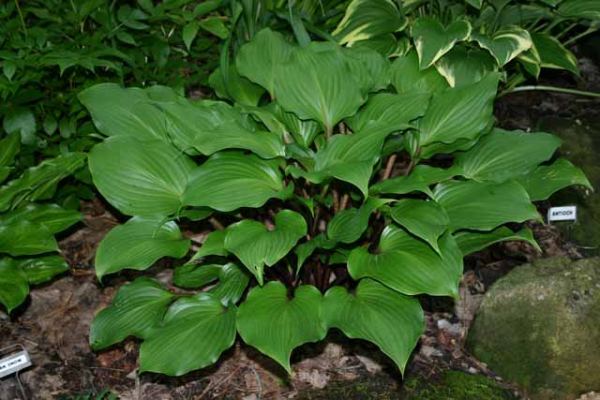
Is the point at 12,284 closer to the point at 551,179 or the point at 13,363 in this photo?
the point at 13,363

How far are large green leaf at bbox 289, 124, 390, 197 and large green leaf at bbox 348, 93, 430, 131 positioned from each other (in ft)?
0.34

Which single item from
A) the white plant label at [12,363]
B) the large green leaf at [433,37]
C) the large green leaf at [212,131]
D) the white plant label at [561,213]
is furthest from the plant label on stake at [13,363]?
the white plant label at [561,213]

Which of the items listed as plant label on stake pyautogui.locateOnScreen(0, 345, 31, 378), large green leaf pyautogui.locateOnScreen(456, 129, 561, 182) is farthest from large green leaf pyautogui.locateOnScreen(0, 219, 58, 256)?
large green leaf pyautogui.locateOnScreen(456, 129, 561, 182)

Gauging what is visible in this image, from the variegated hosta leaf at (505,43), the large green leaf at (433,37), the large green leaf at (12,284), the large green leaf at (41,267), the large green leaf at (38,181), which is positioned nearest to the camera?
the large green leaf at (12,284)

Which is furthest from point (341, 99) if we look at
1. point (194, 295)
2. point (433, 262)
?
point (194, 295)

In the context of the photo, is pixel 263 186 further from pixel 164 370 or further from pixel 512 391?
pixel 512 391

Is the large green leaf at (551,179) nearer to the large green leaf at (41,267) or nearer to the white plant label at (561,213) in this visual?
the white plant label at (561,213)

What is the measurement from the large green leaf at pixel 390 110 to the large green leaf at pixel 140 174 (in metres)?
0.61

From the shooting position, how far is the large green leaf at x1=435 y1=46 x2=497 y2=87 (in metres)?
2.97

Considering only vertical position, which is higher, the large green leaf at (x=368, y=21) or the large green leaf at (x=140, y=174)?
the large green leaf at (x=368, y=21)

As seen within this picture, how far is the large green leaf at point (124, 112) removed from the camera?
8.59 feet

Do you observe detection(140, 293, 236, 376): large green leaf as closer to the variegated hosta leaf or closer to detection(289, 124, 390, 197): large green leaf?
detection(289, 124, 390, 197): large green leaf

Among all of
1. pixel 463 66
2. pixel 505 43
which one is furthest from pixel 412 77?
pixel 505 43

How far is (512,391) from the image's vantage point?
271cm
